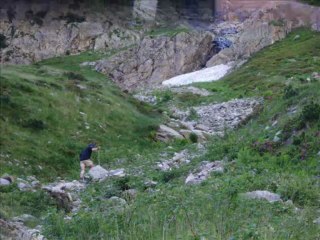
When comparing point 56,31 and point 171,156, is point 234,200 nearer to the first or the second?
point 171,156

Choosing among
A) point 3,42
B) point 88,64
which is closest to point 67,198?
point 88,64

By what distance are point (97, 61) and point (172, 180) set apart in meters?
73.4

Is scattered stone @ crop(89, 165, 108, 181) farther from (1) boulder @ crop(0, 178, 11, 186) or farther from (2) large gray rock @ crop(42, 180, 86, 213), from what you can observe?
(1) boulder @ crop(0, 178, 11, 186)

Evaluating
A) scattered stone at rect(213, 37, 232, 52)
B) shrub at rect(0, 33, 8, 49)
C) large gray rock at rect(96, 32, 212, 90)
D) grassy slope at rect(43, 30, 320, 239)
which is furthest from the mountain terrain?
shrub at rect(0, 33, 8, 49)

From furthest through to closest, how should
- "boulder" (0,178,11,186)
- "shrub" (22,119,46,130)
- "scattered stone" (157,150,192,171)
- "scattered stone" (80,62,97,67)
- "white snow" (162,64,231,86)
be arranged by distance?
"scattered stone" (80,62,97,67)
"white snow" (162,64,231,86)
"shrub" (22,119,46,130)
"scattered stone" (157,150,192,171)
"boulder" (0,178,11,186)

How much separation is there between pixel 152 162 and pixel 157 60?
69.2m

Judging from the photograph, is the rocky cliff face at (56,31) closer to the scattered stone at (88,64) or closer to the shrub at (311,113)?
the scattered stone at (88,64)

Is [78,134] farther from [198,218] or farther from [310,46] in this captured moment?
[310,46]

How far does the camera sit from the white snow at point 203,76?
7785cm

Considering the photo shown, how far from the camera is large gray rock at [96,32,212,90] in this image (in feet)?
286

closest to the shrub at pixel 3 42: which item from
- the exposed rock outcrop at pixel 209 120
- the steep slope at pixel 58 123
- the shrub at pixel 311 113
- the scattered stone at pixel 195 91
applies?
the scattered stone at pixel 195 91

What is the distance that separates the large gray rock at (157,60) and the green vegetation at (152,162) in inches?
1970

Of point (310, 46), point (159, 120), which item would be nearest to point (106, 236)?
point (159, 120)

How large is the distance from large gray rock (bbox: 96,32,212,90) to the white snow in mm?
4973
